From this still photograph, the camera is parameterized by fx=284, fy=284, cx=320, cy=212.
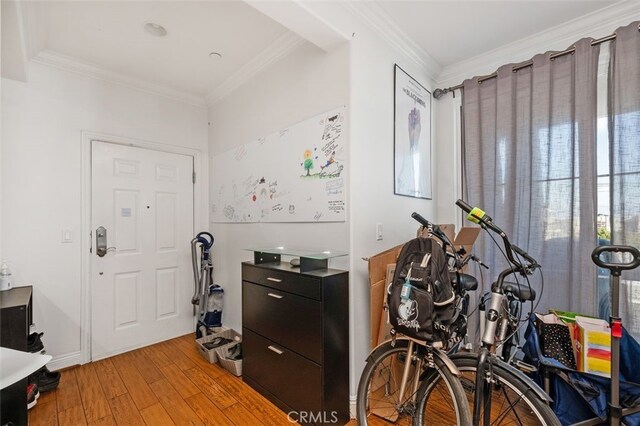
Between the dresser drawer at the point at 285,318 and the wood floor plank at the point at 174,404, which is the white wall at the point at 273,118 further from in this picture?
the wood floor plank at the point at 174,404

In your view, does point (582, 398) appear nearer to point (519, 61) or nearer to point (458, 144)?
point (458, 144)

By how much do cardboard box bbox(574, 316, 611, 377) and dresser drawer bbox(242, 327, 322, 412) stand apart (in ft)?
4.84

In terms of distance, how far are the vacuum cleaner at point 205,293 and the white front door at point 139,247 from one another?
0.25 m

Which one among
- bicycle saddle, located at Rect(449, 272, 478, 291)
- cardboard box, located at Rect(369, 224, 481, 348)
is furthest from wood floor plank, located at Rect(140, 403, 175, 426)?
bicycle saddle, located at Rect(449, 272, 478, 291)

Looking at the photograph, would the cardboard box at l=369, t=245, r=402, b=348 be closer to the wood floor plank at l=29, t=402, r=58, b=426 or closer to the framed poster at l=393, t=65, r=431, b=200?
the framed poster at l=393, t=65, r=431, b=200

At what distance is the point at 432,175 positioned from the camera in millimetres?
2787

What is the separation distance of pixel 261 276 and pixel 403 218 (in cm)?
125

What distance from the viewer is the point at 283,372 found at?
6.20 ft

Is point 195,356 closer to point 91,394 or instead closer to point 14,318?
point 91,394

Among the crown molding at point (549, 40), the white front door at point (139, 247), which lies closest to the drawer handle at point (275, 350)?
the white front door at point (139, 247)

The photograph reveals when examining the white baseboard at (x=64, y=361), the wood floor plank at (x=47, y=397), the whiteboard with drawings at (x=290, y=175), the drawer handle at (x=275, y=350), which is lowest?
the wood floor plank at (x=47, y=397)

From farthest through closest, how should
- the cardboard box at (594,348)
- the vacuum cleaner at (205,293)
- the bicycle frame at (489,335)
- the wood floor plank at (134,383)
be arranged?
1. the vacuum cleaner at (205,293)
2. the wood floor plank at (134,383)
3. the cardboard box at (594,348)
4. the bicycle frame at (489,335)

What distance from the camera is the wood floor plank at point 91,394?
1.89m

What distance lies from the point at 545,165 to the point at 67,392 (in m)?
3.97
